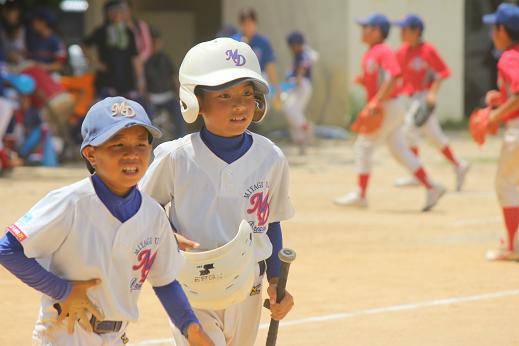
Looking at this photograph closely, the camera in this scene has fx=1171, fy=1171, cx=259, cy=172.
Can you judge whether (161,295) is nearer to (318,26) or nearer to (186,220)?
(186,220)

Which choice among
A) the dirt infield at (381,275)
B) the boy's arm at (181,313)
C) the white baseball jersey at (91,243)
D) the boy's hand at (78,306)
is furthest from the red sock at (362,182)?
the boy's hand at (78,306)

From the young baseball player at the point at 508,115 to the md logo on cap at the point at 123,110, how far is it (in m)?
5.54

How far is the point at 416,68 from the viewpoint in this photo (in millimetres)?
14594

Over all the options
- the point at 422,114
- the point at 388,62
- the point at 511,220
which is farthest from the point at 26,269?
the point at 422,114

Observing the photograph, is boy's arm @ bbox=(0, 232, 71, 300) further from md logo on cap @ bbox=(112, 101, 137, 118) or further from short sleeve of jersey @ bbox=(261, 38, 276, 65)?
short sleeve of jersey @ bbox=(261, 38, 276, 65)

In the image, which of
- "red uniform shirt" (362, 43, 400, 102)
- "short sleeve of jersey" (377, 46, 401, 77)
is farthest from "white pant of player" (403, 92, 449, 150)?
"short sleeve of jersey" (377, 46, 401, 77)

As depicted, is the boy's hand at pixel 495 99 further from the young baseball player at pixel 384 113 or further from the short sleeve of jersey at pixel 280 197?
the short sleeve of jersey at pixel 280 197

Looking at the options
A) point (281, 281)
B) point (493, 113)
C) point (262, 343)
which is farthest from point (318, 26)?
point (281, 281)

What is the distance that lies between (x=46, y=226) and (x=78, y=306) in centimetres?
31

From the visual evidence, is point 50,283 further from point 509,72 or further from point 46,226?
point 509,72

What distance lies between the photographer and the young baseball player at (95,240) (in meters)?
4.10

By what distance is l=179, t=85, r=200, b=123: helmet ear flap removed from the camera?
4.84m

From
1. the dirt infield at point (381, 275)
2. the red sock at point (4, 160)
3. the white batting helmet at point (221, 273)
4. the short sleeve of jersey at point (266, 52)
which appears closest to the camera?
the white batting helmet at point (221, 273)

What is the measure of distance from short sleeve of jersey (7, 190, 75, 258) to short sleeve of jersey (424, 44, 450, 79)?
34.7 feet
